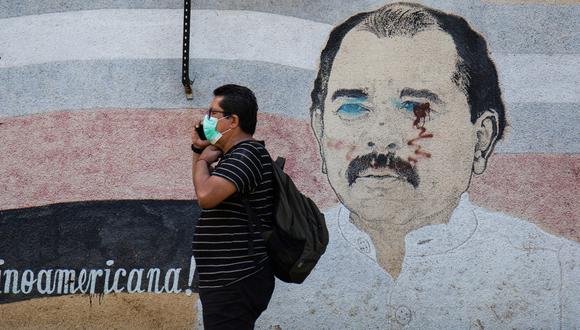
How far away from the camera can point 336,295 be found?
5.95m

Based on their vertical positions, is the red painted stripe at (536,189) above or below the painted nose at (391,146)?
below

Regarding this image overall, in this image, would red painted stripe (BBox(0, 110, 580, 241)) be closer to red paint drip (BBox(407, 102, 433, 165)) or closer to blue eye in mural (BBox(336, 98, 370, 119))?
blue eye in mural (BBox(336, 98, 370, 119))

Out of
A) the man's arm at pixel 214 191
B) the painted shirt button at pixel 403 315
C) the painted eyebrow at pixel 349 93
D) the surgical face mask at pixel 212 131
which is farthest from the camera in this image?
the painted eyebrow at pixel 349 93

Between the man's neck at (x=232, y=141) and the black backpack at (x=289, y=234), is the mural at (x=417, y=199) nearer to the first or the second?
the black backpack at (x=289, y=234)

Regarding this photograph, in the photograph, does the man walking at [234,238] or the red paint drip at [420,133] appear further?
the red paint drip at [420,133]

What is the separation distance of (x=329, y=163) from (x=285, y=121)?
434 millimetres

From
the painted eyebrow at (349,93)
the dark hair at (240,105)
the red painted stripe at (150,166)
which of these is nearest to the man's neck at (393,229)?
the red painted stripe at (150,166)

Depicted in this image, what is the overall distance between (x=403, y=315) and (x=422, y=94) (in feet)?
5.11

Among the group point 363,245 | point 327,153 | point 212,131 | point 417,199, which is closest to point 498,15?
point 417,199

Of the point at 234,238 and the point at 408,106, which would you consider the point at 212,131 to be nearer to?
→ the point at 234,238

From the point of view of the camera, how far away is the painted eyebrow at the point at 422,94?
20.0 feet

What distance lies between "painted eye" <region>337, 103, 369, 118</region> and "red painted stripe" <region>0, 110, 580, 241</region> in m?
0.27

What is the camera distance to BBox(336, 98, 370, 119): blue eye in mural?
20.0 feet

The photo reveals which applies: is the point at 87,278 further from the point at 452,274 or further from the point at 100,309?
the point at 452,274
